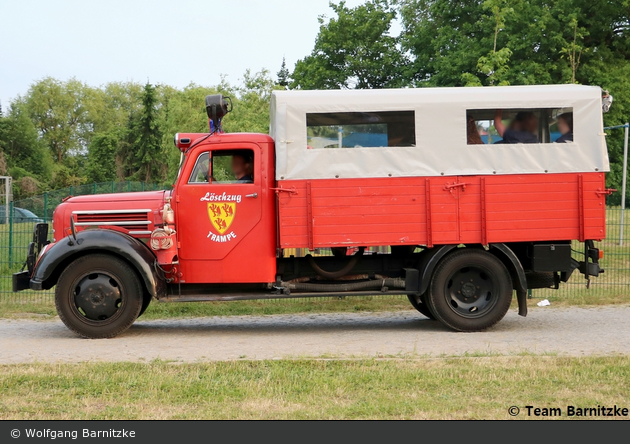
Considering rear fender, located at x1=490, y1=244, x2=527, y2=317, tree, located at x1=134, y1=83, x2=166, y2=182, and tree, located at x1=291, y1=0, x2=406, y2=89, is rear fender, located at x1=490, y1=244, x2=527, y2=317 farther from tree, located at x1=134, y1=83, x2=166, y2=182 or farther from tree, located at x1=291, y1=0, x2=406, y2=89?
tree, located at x1=134, y1=83, x2=166, y2=182

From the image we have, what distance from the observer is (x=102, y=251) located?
31.7 feet

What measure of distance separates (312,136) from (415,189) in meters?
1.47

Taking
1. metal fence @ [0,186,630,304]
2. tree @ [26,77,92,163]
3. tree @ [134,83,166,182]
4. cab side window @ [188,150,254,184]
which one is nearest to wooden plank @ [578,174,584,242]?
metal fence @ [0,186,630,304]

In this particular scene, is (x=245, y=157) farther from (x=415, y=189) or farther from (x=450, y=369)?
(x=450, y=369)

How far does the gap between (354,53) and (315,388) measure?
3993 cm

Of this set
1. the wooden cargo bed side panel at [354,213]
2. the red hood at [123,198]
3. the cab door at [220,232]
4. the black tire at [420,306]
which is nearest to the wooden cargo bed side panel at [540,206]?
the wooden cargo bed side panel at [354,213]

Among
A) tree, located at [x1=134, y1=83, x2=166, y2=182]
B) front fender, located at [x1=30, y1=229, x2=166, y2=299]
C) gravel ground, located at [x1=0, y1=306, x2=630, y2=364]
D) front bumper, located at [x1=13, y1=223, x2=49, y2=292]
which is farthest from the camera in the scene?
tree, located at [x1=134, y1=83, x2=166, y2=182]

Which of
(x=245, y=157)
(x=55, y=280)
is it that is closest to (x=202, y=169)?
(x=245, y=157)

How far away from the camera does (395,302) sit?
42.0ft

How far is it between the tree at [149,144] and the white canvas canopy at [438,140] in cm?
4970

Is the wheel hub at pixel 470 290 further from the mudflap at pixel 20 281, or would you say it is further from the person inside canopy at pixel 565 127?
the mudflap at pixel 20 281

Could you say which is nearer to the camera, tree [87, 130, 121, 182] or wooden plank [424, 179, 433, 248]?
wooden plank [424, 179, 433, 248]

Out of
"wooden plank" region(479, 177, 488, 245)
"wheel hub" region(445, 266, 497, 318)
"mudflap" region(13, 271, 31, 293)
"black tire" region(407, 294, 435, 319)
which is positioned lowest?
"black tire" region(407, 294, 435, 319)

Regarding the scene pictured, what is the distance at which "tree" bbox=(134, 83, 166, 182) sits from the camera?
58.7 m
